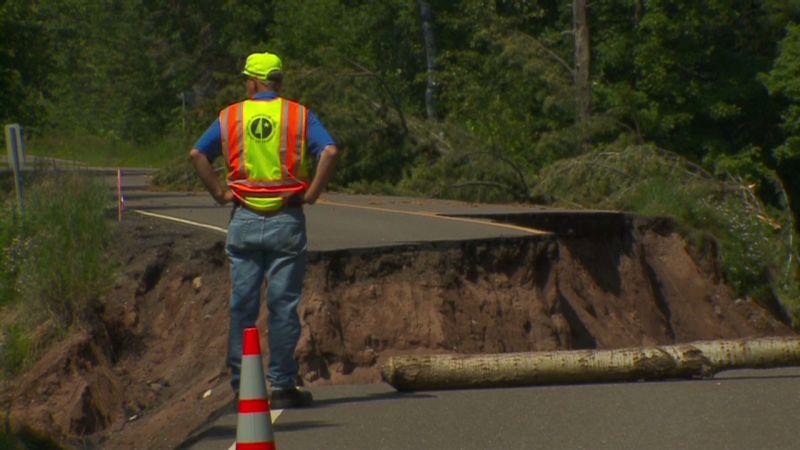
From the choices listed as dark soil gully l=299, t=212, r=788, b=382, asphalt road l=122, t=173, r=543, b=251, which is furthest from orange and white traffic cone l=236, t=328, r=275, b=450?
asphalt road l=122, t=173, r=543, b=251

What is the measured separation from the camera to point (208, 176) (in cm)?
932

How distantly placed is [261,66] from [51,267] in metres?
7.03

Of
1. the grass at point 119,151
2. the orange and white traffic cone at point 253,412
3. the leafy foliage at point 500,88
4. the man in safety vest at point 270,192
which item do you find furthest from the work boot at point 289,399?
the grass at point 119,151

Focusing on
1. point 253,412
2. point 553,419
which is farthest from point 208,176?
point 253,412

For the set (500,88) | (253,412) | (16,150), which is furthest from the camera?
(500,88)

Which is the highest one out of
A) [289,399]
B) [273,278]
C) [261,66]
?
[261,66]

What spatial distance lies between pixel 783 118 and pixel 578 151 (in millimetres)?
6110

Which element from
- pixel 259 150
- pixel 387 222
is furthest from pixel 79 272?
pixel 259 150

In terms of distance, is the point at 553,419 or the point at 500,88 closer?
the point at 553,419

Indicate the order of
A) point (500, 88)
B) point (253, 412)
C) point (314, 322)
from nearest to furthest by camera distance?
point (253, 412), point (314, 322), point (500, 88)

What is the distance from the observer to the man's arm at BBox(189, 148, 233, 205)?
9.30 meters

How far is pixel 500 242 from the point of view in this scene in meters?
15.9

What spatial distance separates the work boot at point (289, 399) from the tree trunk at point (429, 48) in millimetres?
37218

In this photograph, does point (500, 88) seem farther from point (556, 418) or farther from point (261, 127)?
point (556, 418)
